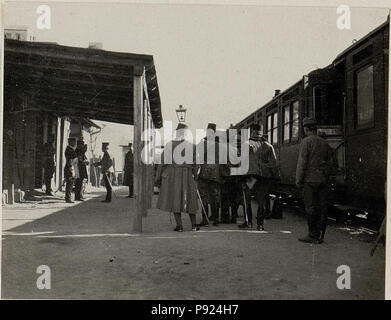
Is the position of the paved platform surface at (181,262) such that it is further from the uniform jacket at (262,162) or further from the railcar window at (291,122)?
the railcar window at (291,122)

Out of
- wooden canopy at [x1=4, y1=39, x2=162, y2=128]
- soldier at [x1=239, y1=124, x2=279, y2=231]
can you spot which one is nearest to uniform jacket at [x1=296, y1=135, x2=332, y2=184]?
soldier at [x1=239, y1=124, x2=279, y2=231]

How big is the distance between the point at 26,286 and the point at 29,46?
456 centimetres

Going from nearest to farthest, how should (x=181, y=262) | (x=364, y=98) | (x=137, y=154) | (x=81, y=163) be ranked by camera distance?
(x=181, y=262) → (x=364, y=98) → (x=137, y=154) → (x=81, y=163)

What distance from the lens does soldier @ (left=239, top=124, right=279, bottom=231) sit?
7.35 metres

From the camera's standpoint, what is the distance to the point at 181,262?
492 centimetres

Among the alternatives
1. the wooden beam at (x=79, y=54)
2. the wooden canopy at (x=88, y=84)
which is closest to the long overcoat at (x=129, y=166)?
the wooden canopy at (x=88, y=84)

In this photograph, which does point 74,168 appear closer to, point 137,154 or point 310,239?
point 137,154

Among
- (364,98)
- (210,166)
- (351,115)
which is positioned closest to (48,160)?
(210,166)

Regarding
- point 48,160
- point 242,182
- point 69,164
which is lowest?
point 242,182

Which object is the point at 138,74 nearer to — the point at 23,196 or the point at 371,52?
the point at 371,52

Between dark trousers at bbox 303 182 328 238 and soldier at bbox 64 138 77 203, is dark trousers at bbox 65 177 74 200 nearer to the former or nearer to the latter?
soldier at bbox 64 138 77 203

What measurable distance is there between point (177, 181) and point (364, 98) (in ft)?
11.0

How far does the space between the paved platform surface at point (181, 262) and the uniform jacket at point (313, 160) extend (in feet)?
3.19
